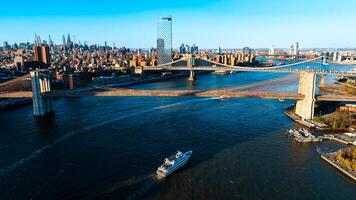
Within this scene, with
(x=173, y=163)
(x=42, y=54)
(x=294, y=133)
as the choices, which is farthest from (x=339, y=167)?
(x=42, y=54)

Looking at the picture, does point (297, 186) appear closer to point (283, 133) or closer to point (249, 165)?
point (249, 165)

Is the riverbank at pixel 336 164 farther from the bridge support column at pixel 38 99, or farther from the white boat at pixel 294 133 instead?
the bridge support column at pixel 38 99

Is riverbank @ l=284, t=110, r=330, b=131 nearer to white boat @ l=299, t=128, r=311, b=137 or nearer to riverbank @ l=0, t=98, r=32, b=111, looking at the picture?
white boat @ l=299, t=128, r=311, b=137

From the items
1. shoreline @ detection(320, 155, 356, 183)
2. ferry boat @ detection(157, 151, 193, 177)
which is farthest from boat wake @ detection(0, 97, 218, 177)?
shoreline @ detection(320, 155, 356, 183)

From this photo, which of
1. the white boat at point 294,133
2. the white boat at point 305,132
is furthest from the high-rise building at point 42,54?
the white boat at point 305,132

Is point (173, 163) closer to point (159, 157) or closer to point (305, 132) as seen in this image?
point (159, 157)

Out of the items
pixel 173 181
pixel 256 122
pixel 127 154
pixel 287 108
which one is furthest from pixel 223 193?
pixel 287 108
